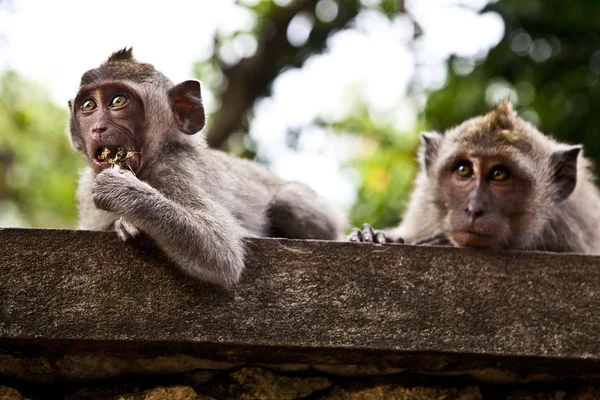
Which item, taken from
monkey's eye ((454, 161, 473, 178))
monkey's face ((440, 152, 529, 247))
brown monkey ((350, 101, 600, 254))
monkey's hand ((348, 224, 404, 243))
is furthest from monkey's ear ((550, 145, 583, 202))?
monkey's hand ((348, 224, 404, 243))

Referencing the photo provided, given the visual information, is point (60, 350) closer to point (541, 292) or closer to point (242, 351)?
point (242, 351)

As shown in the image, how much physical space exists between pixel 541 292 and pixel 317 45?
7471 mm

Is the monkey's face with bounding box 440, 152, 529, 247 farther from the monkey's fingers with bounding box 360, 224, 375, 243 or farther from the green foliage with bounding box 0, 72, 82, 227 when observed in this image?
the green foliage with bounding box 0, 72, 82, 227

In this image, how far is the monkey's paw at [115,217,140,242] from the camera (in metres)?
3.60

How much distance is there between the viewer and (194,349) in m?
3.50

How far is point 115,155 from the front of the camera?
13.0 feet

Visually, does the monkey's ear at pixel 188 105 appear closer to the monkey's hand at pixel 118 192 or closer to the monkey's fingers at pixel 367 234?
the monkey's hand at pixel 118 192

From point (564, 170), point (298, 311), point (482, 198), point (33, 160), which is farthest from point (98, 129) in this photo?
point (33, 160)

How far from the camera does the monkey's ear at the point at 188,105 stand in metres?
4.46

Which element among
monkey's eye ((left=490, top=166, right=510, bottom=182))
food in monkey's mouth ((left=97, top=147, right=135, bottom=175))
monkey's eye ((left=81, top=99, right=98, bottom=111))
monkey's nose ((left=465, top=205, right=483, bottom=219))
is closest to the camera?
food in monkey's mouth ((left=97, top=147, right=135, bottom=175))

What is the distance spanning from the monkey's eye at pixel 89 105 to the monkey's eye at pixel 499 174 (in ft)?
7.50

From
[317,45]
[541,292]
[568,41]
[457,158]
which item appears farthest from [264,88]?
[541,292]

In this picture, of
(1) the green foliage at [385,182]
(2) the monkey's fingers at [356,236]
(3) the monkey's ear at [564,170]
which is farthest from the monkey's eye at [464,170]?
(1) the green foliage at [385,182]

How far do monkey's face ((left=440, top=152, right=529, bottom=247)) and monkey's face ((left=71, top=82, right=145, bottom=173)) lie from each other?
5.93ft
